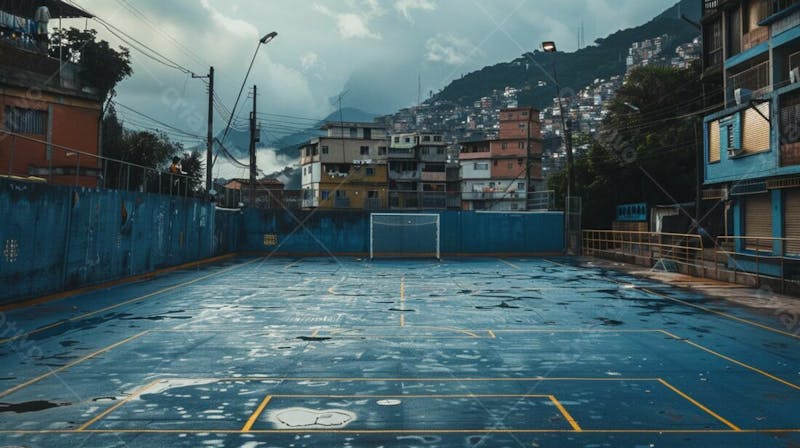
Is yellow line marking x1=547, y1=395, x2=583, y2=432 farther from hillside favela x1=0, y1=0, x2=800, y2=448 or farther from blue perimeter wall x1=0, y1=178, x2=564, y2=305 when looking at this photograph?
blue perimeter wall x1=0, y1=178, x2=564, y2=305

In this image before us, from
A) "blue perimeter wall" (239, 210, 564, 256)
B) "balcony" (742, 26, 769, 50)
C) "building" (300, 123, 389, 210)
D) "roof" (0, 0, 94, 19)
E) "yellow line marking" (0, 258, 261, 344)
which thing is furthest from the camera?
"building" (300, 123, 389, 210)

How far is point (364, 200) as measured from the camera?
49281 mm

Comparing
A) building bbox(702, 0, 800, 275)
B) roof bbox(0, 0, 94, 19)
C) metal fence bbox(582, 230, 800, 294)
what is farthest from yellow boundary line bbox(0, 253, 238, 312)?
building bbox(702, 0, 800, 275)

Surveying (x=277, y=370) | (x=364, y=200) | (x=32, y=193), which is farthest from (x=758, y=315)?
(x=364, y=200)

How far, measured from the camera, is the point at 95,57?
141ft

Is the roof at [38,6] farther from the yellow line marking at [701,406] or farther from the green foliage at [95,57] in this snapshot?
the yellow line marking at [701,406]

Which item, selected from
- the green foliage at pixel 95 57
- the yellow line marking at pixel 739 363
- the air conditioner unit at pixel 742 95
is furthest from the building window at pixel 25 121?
the air conditioner unit at pixel 742 95

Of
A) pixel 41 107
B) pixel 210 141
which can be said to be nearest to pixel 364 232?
pixel 210 141

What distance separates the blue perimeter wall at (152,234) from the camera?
1916cm

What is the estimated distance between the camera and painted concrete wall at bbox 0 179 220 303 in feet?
61.0

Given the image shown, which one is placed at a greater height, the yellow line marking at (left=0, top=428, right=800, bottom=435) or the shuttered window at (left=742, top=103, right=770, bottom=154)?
the shuttered window at (left=742, top=103, right=770, bottom=154)

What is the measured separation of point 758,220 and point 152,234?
31.4m

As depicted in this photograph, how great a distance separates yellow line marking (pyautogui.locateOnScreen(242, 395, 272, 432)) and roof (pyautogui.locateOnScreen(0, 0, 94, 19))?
4033 centimetres

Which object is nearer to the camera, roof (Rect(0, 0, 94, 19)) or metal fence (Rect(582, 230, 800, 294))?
metal fence (Rect(582, 230, 800, 294))
